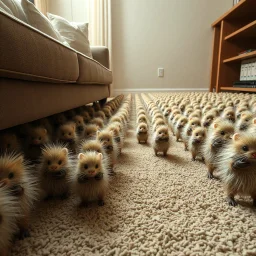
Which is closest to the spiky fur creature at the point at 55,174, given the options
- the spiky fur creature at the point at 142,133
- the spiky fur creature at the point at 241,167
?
the spiky fur creature at the point at 241,167

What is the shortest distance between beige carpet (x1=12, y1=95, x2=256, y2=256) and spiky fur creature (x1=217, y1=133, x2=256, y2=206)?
0.06m

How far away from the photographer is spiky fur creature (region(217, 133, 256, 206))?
559 millimetres

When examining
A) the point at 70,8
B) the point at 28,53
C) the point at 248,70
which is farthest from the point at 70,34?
the point at 248,70

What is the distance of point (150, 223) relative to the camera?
55 cm

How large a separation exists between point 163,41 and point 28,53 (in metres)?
4.48

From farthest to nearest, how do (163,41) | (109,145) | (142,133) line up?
(163,41)
(142,133)
(109,145)

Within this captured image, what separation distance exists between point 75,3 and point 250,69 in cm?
349

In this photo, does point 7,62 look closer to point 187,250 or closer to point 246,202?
point 187,250

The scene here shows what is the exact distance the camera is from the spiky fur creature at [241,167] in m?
0.56

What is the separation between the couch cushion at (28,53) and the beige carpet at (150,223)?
1.41ft

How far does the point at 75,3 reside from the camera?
442 cm

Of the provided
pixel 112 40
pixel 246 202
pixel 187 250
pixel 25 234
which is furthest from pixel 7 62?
pixel 112 40

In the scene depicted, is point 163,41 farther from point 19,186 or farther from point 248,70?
point 19,186

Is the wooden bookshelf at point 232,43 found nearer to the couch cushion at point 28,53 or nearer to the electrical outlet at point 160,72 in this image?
the electrical outlet at point 160,72
